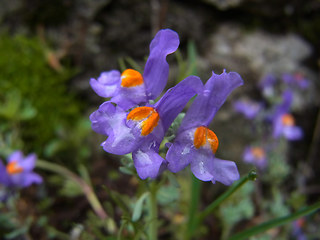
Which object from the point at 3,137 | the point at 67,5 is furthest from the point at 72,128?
the point at 67,5

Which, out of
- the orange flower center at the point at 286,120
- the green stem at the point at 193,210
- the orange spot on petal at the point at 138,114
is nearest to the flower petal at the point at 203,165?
the orange spot on petal at the point at 138,114

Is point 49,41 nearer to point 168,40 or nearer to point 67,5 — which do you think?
point 67,5

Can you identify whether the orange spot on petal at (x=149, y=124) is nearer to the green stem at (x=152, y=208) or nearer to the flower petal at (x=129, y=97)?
the flower petal at (x=129, y=97)

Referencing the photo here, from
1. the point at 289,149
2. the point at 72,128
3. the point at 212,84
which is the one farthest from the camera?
the point at 289,149

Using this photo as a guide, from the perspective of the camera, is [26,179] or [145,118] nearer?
[145,118]

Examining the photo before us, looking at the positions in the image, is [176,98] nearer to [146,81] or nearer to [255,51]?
[146,81]

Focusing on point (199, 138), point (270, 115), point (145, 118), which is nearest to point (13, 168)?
point (145, 118)

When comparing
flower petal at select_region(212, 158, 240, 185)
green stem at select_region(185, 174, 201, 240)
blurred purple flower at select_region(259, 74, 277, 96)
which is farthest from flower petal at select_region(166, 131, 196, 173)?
blurred purple flower at select_region(259, 74, 277, 96)
